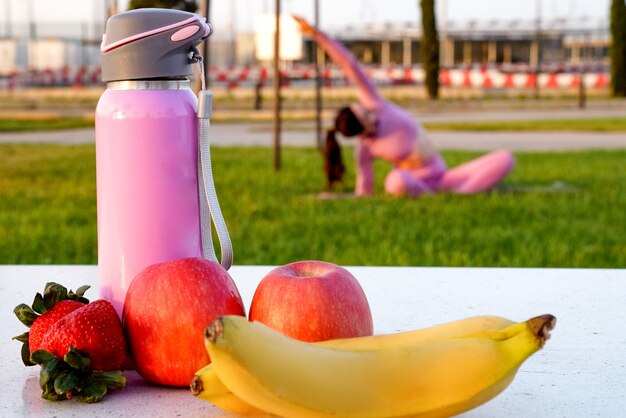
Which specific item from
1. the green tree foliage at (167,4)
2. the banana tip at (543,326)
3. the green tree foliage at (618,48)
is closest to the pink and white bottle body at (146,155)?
the banana tip at (543,326)

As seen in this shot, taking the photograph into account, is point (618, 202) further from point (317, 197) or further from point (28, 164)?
point (28, 164)

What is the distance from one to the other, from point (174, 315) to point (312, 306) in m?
0.15

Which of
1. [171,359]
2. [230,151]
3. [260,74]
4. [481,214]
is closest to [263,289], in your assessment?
[171,359]

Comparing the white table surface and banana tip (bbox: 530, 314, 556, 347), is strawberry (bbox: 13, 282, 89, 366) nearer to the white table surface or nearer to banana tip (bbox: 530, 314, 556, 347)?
the white table surface

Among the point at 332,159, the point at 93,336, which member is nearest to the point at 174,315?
the point at 93,336

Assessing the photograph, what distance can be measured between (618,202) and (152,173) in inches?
203

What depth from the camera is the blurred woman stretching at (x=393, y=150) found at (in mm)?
5910

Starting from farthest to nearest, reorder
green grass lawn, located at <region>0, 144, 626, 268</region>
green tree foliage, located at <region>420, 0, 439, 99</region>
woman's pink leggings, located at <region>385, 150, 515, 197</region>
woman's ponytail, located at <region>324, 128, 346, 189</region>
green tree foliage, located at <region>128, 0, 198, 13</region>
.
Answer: green tree foliage, located at <region>420, 0, 439, 99</region> < green tree foliage, located at <region>128, 0, 198, 13</region> < woman's pink leggings, located at <region>385, 150, 515, 197</region> < woman's ponytail, located at <region>324, 128, 346, 189</region> < green grass lawn, located at <region>0, 144, 626, 268</region>

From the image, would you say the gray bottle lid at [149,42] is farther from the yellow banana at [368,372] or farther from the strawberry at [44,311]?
the yellow banana at [368,372]

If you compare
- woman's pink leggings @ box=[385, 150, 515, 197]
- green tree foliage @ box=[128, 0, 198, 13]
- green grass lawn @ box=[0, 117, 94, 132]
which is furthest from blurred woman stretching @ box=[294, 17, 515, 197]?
green grass lawn @ box=[0, 117, 94, 132]

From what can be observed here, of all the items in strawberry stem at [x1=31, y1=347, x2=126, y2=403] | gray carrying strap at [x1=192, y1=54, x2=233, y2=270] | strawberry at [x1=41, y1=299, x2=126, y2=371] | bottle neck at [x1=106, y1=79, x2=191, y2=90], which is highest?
bottle neck at [x1=106, y1=79, x2=191, y2=90]

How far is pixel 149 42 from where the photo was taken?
115 centimetres

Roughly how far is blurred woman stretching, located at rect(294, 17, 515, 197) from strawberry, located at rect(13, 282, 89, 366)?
4.75 meters

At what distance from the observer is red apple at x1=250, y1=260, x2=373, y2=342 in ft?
3.47
